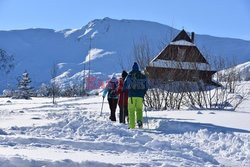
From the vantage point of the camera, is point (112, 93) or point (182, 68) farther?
point (182, 68)

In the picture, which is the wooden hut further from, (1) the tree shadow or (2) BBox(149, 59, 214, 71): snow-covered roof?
(1) the tree shadow

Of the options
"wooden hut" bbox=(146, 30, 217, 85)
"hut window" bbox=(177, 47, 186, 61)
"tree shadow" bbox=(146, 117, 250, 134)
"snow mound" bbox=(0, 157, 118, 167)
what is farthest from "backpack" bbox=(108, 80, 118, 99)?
"snow mound" bbox=(0, 157, 118, 167)

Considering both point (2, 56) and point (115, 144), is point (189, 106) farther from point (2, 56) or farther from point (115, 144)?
point (2, 56)

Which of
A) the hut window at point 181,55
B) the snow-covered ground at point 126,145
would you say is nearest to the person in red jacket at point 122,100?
the snow-covered ground at point 126,145

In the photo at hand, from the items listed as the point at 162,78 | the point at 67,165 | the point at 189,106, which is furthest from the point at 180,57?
the point at 67,165

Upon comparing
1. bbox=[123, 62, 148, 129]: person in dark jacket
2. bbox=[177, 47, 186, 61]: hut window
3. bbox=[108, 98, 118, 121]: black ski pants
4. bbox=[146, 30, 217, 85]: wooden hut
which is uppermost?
bbox=[177, 47, 186, 61]: hut window

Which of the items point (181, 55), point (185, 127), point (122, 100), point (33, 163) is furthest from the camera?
point (181, 55)

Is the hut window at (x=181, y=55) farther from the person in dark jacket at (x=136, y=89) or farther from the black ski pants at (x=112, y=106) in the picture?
the person in dark jacket at (x=136, y=89)

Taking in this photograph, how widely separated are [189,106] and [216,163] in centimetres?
1300

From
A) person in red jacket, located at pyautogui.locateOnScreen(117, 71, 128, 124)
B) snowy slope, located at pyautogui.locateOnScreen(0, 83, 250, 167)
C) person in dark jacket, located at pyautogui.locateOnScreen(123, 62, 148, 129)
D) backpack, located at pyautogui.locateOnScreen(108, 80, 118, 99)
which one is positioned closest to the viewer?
snowy slope, located at pyautogui.locateOnScreen(0, 83, 250, 167)

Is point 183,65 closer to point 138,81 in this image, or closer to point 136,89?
point 138,81

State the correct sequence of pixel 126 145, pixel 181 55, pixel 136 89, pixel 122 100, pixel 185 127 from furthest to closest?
pixel 181 55
pixel 122 100
pixel 136 89
pixel 185 127
pixel 126 145

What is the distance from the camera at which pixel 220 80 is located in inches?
770

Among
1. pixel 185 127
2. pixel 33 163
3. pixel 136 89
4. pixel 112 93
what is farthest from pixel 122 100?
→ pixel 33 163
